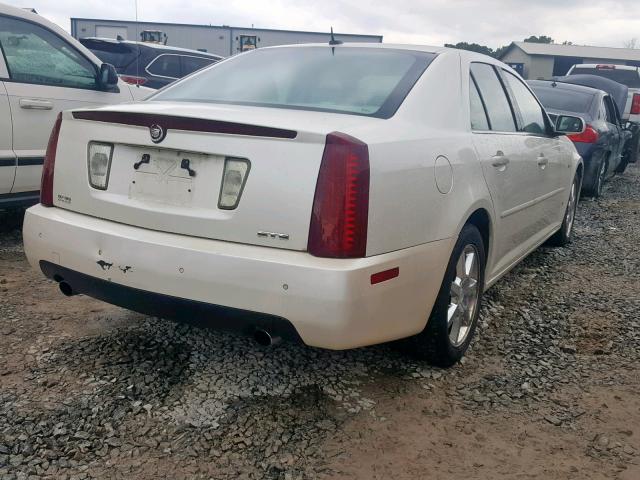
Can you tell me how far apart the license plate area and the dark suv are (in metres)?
6.84

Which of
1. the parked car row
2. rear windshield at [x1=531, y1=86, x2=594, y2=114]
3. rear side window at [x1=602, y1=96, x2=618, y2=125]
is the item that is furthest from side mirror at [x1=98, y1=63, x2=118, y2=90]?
rear side window at [x1=602, y1=96, x2=618, y2=125]

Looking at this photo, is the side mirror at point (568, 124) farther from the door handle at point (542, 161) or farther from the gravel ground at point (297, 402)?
the gravel ground at point (297, 402)

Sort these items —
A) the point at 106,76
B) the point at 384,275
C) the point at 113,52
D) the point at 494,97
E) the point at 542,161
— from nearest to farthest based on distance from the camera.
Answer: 1. the point at 384,275
2. the point at 494,97
3. the point at 542,161
4. the point at 106,76
5. the point at 113,52

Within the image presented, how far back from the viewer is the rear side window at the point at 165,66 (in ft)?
31.4

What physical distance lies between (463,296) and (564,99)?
6.23m

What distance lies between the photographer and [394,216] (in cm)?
245

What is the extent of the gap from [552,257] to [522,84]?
1.66 m

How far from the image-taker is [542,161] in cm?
425

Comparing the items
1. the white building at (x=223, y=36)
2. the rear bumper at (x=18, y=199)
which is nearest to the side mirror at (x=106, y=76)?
the rear bumper at (x=18, y=199)

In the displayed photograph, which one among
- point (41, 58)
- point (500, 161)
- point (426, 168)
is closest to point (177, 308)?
point (426, 168)

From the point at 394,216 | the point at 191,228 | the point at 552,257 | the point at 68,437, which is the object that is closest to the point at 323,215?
the point at 394,216

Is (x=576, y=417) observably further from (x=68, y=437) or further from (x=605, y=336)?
(x=68, y=437)

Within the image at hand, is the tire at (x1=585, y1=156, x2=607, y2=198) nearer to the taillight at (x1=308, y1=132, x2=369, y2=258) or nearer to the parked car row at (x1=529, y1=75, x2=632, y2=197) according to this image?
the parked car row at (x1=529, y1=75, x2=632, y2=197)

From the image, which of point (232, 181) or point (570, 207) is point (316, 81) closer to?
point (232, 181)
